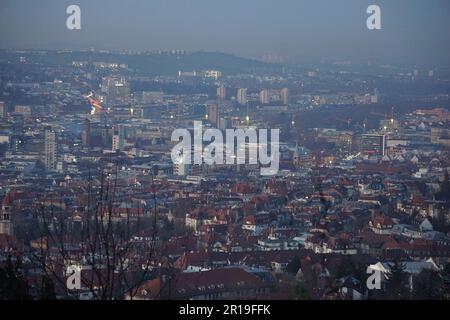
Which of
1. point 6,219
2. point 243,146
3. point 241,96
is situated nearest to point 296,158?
point 243,146

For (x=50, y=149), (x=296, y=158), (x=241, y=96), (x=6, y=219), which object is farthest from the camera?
(x=241, y=96)

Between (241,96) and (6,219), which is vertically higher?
(241,96)

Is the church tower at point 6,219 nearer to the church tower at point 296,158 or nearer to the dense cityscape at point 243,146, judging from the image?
the dense cityscape at point 243,146

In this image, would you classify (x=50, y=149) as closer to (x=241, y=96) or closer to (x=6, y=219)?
(x=241, y=96)

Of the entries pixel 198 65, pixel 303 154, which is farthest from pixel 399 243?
pixel 198 65

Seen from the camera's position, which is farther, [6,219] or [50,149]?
[50,149]

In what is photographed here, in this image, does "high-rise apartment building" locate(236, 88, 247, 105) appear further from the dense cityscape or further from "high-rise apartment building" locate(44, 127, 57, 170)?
"high-rise apartment building" locate(44, 127, 57, 170)

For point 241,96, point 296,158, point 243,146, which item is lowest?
point 296,158

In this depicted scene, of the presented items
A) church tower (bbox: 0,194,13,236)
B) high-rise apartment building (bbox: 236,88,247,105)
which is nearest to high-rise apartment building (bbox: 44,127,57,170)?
high-rise apartment building (bbox: 236,88,247,105)
